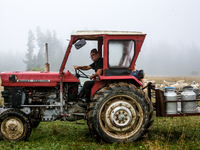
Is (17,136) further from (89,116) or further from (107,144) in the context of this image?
(107,144)

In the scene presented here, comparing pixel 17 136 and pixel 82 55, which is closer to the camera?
pixel 17 136

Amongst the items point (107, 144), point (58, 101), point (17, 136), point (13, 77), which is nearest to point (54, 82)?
point (58, 101)

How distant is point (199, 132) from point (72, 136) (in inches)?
127

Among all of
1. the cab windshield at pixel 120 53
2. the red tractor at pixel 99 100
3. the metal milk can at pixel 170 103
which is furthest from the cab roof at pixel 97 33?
the metal milk can at pixel 170 103

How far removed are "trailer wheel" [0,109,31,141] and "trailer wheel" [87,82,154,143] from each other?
4.63ft

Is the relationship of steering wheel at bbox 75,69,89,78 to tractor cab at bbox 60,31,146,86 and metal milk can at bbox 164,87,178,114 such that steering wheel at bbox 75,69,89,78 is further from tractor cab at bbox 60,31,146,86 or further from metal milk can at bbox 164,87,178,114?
metal milk can at bbox 164,87,178,114

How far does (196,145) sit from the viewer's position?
462 centimetres

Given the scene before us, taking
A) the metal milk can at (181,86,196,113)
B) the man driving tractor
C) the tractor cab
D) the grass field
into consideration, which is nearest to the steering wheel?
the man driving tractor

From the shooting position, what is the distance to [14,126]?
4.79 metres

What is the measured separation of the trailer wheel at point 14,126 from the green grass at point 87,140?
153 millimetres

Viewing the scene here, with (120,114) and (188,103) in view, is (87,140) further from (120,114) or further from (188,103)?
(188,103)

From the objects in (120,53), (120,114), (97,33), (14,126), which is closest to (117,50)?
(120,53)

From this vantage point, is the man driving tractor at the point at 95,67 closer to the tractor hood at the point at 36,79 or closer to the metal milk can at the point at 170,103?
the tractor hood at the point at 36,79

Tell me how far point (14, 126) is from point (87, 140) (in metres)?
1.63
